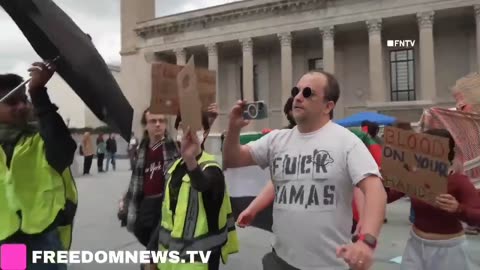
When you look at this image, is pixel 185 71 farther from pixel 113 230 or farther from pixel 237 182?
pixel 113 230

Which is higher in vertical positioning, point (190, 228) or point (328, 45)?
point (328, 45)

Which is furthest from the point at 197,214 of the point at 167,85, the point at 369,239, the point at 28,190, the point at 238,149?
the point at 369,239

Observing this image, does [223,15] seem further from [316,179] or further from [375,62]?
[316,179]

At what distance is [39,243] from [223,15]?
36508 millimetres

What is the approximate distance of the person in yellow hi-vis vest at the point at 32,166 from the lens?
99.3 inches

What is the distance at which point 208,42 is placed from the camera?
128ft

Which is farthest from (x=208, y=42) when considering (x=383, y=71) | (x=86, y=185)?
(x=86, y=185)

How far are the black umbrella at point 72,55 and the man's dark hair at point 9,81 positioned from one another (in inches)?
13.5

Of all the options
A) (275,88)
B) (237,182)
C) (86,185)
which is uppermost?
(275,88)

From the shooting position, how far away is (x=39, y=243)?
268 cm

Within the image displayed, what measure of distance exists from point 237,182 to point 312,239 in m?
3.18

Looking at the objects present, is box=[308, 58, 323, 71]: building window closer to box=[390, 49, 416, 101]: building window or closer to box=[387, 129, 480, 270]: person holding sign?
box=[390, 49, 416, 101]: building window

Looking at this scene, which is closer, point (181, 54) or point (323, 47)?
point (323, 47)

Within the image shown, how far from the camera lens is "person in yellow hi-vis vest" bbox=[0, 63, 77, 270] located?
8.27ft
